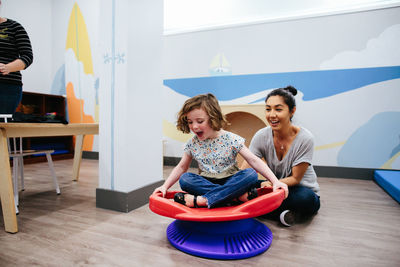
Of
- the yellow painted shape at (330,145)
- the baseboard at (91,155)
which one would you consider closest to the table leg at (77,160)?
the baseboard at (91,155)

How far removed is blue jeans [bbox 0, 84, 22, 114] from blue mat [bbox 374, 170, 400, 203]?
2.79m

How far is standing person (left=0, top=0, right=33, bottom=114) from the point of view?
4.88 ft

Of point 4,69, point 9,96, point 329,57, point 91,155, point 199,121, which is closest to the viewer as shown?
→ point 199,121

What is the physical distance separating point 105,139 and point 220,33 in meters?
2.17

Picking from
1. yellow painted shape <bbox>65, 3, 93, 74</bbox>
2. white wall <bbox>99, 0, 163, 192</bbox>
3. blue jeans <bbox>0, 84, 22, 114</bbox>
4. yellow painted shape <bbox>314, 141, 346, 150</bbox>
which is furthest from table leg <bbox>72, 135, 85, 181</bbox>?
yellow painted shape <bbox>314, 141, 346, 150</bbox>

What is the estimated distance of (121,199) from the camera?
5.03ft

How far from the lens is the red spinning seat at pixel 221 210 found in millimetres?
940

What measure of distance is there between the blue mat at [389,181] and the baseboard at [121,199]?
1.86m

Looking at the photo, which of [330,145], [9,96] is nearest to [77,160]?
[9,96]

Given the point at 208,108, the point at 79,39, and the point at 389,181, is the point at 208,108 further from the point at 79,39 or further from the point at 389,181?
the point at 79,39

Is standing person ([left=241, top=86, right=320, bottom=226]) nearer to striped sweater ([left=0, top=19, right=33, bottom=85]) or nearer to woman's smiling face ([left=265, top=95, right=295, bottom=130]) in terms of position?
woman's smiling face ([left=265, top=95, right=295, bottom=130])

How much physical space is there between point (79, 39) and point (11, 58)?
2654 mm

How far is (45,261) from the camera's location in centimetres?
95

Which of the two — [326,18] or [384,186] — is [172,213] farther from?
[326,18]
